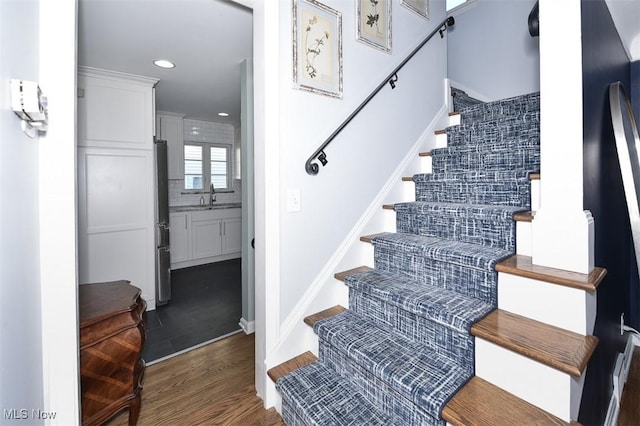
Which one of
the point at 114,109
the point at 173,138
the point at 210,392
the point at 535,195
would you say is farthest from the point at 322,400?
the point at 173,138

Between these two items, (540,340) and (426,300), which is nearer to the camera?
(540,340)

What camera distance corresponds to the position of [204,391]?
1834 millimetres

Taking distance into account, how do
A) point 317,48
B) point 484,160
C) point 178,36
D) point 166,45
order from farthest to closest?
1. point 166,45
2. point 178,36
3. point 484,160
4. point 317,48

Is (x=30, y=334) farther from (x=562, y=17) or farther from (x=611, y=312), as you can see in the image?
(x=611, y=312)

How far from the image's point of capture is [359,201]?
2.01 metres

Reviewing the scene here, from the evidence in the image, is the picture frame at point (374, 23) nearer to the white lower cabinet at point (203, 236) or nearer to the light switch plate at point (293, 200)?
the light switch plate at point (293, 200)

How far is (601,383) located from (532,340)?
0.93m

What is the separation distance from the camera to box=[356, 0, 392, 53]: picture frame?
199 cm

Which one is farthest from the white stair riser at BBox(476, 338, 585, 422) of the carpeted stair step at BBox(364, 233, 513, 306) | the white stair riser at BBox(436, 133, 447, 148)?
the white stair riser at BBox(436, 133, 447, 148)

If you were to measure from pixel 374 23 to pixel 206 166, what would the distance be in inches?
173

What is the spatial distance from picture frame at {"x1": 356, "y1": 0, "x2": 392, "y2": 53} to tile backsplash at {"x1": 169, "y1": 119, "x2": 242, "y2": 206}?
418 centimetres

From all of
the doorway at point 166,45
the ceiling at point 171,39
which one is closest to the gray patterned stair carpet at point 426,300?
the doorway at point 166,45

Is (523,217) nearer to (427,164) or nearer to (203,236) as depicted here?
(427,164)

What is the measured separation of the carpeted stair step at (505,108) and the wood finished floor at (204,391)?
8.61 ft
